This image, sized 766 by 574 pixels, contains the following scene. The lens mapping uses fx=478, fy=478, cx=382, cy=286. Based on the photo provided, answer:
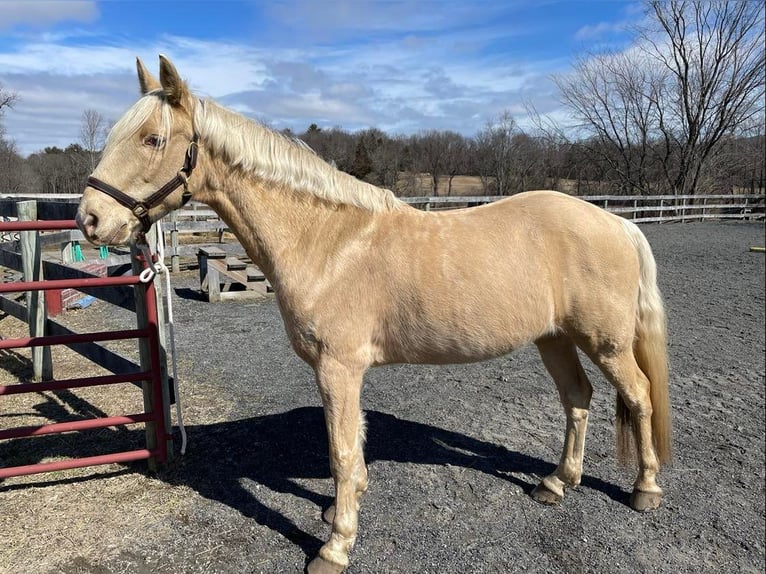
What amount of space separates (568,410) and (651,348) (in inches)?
25.6

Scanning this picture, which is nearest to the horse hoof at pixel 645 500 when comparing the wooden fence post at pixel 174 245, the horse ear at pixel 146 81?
the horse ear at pixel 146 81

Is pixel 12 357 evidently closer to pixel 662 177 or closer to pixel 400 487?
pixel 400 487

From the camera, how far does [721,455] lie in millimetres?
3428

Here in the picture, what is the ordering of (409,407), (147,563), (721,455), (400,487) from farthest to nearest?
(409,407)
(721,455)
(400,487)
(147,563)

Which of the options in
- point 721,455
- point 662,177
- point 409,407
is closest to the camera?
point 721,455

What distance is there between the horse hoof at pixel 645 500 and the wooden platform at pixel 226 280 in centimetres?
682

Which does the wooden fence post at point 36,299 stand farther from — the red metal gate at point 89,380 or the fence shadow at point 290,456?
the red metal gate at point 89,380

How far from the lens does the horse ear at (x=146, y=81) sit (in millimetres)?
2248

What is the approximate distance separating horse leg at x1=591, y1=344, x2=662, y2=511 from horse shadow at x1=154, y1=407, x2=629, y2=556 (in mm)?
139

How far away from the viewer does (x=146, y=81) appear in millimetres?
2273

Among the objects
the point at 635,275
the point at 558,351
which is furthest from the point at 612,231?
the point at 558,351

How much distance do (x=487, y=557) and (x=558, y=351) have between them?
136 cm

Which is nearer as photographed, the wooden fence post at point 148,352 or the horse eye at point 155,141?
the horse eye at point 155,141

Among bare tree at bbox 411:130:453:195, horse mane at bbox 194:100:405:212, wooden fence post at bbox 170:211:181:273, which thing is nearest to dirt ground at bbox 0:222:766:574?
horse mane at bbox 194:100:405:212
